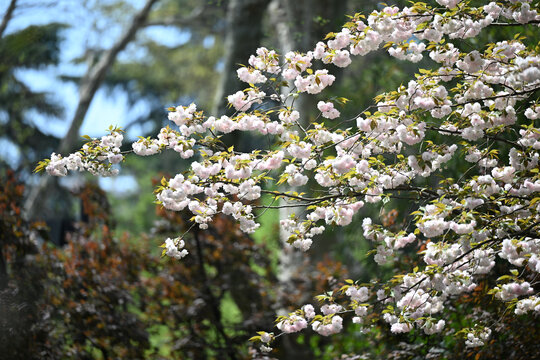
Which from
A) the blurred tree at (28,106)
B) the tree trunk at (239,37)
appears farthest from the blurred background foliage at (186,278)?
the blurred tree at (28,106)

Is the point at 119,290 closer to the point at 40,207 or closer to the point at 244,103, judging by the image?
the point at 244,103

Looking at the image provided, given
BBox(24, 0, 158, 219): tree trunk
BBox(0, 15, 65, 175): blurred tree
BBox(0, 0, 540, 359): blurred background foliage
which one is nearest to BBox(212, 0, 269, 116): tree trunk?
BBox(0, 0, 540, 359): blurred background foliage

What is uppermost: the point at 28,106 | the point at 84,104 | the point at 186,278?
the point at 186,278

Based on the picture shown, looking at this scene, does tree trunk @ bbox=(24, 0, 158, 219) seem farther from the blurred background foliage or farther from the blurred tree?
the blurred tree

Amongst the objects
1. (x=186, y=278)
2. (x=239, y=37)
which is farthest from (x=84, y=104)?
(x=186, y=278)

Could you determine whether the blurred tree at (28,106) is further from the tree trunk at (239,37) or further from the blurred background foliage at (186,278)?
the tree trunk at (239,37)

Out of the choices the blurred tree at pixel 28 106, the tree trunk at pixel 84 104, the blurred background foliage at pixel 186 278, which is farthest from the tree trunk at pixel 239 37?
the blurred tree at pixel 28 106

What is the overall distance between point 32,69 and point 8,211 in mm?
9696

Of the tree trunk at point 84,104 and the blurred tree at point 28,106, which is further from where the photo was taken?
the blurred tree at point 28,106

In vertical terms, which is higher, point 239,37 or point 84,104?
point 239,37

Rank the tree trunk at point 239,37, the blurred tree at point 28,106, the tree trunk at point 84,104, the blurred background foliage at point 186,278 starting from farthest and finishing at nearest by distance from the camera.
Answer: the blurred tree at point 28,106
the tree trunk at point 84,104
the tree trunk at point 239,37
the blurred background foliage at point 186,278

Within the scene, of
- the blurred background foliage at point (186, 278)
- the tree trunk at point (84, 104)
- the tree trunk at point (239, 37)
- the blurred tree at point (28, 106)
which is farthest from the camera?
the blurred tree at point (28, 106)

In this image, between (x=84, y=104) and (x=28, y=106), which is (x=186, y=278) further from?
(x=28, y=106)

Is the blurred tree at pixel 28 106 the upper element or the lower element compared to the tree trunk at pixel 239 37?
lower
